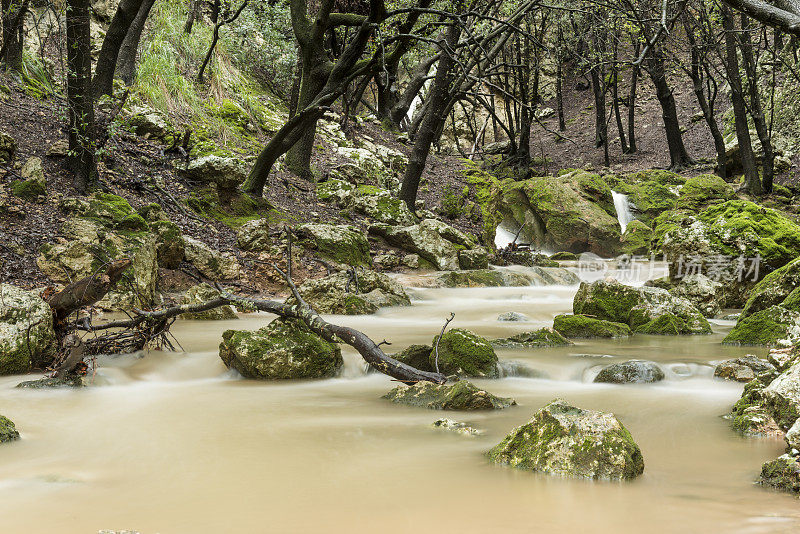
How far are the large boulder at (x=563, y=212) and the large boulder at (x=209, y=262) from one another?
9.50 meters

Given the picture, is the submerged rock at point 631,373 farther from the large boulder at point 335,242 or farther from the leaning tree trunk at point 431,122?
the leaning tree trunk at point 431,122

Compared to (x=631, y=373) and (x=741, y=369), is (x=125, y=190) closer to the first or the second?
(x=631, y=373)

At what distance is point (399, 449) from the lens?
11.7 feet

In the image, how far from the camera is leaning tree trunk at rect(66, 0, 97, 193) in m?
8.68

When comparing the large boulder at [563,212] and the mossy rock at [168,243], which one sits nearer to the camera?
the mossy rock at [168,243]

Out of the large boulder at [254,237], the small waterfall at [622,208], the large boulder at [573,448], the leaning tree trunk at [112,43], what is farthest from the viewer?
the small waterfall at [622,208]

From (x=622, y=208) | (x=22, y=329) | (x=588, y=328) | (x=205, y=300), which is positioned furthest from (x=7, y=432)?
(x=622, y=208)

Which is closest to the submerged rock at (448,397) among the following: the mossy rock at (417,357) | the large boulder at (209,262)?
the mossy rock at (417,357)

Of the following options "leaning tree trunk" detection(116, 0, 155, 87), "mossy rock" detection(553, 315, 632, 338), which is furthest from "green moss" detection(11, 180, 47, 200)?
"mossy rock" detection(553, 315, 632, 338)

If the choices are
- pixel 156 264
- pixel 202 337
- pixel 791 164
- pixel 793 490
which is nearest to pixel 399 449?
pixel 793 490

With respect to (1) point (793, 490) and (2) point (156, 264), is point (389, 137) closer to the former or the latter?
(2) point (156, 264)

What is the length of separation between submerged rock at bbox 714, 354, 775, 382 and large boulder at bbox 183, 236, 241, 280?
713 cm

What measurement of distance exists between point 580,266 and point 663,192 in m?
6.08

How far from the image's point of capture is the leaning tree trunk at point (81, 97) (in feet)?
28.5
